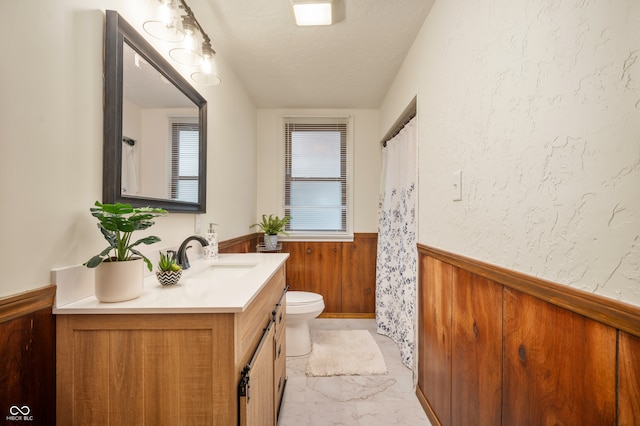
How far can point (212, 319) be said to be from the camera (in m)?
0.81

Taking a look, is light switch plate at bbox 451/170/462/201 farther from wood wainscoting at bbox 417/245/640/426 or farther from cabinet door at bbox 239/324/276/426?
cabinet door at bbox 239/324/276/426

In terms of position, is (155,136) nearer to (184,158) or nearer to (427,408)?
(184,158)

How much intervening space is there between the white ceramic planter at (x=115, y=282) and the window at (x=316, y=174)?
242 centimetres

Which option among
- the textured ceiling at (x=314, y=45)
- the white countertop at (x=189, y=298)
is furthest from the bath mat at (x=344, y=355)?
the textured ceiling at (x=314, y=45)

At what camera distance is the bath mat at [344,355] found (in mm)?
2113

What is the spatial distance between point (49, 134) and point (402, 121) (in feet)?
7.43

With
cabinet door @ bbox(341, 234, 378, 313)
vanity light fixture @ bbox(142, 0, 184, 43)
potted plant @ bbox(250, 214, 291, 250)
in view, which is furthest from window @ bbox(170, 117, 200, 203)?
cabinet door @ bbox(341, 234, 378, 313)

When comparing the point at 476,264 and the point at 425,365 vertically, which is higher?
the point at 476,264

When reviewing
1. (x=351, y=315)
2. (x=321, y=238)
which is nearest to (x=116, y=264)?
(x=321, y=238)

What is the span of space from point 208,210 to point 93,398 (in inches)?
48.0

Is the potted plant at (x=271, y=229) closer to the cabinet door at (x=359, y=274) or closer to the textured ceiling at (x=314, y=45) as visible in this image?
the cabinet door at (x=359, y=274)

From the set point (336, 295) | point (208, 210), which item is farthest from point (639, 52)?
point (336, 295)

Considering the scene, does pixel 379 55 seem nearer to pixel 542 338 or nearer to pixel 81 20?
pixel 81 20

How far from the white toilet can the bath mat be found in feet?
0.39
